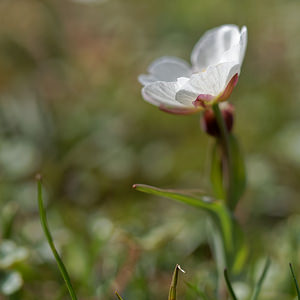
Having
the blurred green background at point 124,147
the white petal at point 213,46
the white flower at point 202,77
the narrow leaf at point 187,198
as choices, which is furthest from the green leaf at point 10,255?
the white petal at point 213,46

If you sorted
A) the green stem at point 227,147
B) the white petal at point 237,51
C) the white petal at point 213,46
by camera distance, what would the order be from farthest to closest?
the white petal at point 213,46 → the green stem at point 227,147 → the white petal at point 237,51

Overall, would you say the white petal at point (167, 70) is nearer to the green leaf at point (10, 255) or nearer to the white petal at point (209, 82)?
the white petal at point (209, 82)

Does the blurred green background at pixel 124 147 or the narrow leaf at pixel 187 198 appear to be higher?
the narrow leaf at pixel 187 198

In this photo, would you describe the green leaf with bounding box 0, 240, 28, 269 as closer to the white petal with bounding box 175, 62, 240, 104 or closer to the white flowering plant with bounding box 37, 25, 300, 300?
the white flowering plant with bounding box 37, 25, 300, 300

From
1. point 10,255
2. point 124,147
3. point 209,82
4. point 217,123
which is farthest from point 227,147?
point 124,147

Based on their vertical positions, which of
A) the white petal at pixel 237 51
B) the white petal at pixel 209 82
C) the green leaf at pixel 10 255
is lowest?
the green leaf at pixel 10 255

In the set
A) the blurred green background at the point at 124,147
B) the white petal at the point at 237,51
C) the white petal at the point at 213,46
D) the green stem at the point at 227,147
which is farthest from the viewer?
the blurred green background at the point at 124,147

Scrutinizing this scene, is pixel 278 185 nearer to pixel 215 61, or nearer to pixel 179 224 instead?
pixel 179 224

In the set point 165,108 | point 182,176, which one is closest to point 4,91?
point 182,176
